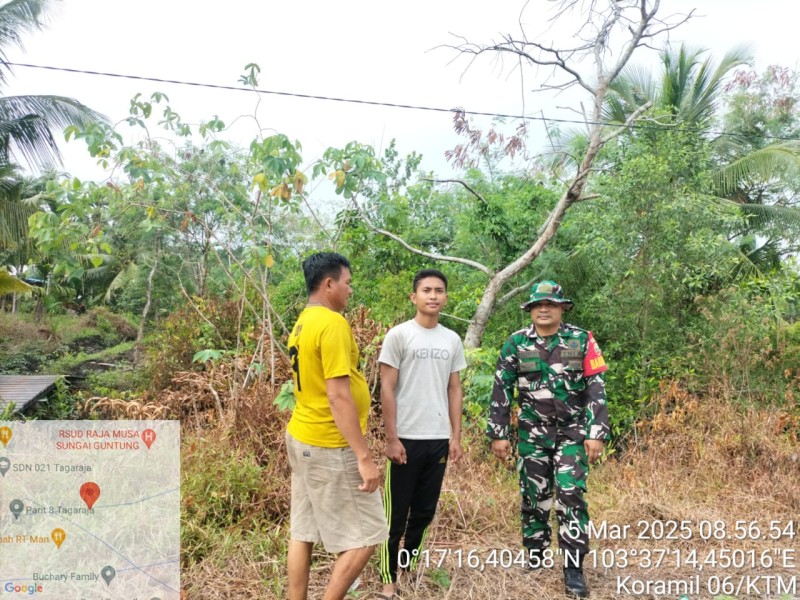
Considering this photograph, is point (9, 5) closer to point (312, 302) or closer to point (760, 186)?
point (312, 302)

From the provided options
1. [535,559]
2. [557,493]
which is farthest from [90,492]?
[557,493]

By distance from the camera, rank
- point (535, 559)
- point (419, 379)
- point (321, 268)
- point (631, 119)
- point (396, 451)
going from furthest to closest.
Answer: point (631, 119) < point (535, 559) < point (419, 379) < point (396, 451) < point (321, 268)

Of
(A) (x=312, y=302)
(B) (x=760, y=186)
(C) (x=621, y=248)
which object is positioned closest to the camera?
(A) (x=312, y=302)

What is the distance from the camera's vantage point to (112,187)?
6.19 m

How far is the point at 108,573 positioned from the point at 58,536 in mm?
451

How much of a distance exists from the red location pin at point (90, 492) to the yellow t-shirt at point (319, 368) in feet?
6.45

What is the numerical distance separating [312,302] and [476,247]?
7.67 metres

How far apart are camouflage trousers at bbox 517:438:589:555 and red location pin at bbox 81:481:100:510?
255cm

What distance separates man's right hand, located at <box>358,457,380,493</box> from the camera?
8.54 ft

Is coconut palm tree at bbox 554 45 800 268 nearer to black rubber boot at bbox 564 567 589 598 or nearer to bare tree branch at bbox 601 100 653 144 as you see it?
bare tree branch at bbox 601 100 653 144

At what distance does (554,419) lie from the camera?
137 inches

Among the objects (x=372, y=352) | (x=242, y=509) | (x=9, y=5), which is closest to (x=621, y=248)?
(x=372, y=352)

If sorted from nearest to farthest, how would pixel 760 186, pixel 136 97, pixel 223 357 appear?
pixel 136 97
pixel 223 357
pixel 760 186

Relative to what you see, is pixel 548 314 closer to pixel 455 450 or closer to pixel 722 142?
pixel 455 450
